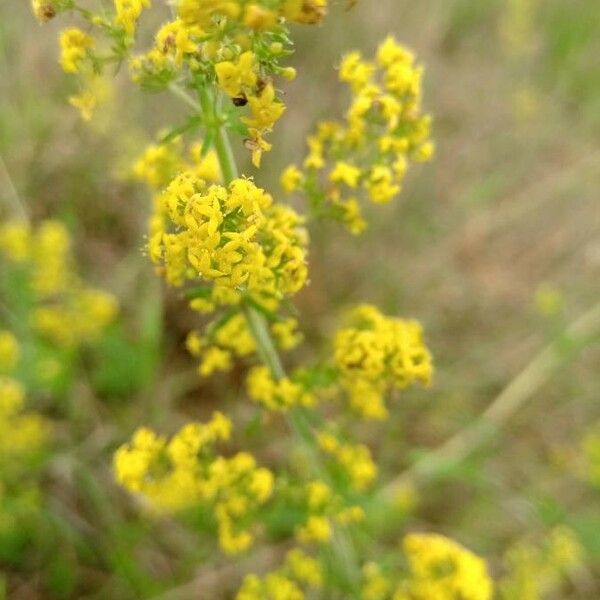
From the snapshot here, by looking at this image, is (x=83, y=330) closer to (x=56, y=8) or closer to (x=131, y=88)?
(x=131, y=88)

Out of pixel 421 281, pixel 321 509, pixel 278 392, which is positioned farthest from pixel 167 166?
pixel 421 281

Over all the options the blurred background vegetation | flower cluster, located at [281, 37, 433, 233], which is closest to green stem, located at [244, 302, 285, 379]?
flower cluster, located at [281, 37, 433, 233]

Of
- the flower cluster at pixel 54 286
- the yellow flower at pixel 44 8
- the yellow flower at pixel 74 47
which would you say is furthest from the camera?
the flower cluster at pixel 54 286

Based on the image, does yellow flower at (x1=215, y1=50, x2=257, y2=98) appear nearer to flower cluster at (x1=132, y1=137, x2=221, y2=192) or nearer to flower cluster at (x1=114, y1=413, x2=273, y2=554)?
flower cluster at (x1=132, y1=137, x2=221, y2=192)

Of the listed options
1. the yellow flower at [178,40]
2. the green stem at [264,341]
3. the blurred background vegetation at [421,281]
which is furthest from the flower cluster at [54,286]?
the yellow flower at [178,40]

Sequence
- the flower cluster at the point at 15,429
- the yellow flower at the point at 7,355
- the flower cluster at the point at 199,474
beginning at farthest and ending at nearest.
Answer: the yellow flower at the point at 7,355, the flower cluster at the point at 15,429, the flower cluster at the point at 199,474

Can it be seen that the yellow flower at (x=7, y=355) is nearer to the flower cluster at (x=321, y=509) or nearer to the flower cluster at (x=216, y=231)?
the flower cluster at (x=321, y=509)

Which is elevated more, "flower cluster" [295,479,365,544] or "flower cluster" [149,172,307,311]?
"flower cluster" [149,172,307,311]
